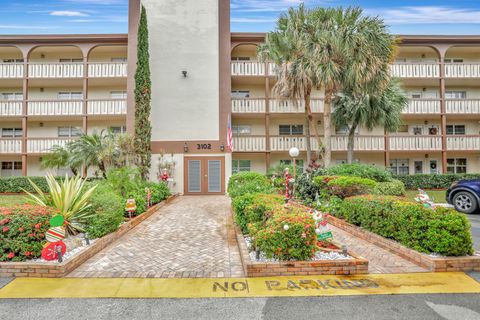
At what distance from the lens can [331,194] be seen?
10211 millimetres

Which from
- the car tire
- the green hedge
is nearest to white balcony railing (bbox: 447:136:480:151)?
the green hedge

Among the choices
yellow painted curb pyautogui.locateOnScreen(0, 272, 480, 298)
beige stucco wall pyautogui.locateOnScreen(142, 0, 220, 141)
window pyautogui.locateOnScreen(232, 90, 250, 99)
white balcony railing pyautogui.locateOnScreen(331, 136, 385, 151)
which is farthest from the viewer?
window pyautogui.locateOnScreen(232, 90, 250, 99)

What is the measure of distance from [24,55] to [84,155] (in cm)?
1078

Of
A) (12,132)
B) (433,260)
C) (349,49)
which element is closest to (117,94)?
(12,132)

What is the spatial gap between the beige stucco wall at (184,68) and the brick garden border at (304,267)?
13038 mm

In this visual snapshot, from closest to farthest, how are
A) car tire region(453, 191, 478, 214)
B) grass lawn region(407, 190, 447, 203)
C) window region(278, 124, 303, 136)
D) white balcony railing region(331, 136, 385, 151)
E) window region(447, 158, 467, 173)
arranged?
1. car tire region(453, 191, 478, 214)
2. grass lawn region(407, 190, 447, 203)
3. white balcony railing region(331, 136, 385, 151)
4. window region(447, 158, 467, 173)
5. window region(278, 124, 303, 136)

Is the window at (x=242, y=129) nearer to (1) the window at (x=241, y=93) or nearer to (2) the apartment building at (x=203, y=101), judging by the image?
(2) the apartment building at (x=203, y=101)

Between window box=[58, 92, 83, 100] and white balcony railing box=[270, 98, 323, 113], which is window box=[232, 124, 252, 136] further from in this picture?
window box=[58, 92, 83, 100]

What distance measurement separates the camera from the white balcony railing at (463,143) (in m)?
18.3

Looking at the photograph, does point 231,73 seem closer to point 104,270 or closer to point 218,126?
point 218,126

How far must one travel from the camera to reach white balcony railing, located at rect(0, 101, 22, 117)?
18.4 m

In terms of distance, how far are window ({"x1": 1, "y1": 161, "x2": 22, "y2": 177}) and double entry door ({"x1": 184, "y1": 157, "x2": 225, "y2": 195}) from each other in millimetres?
13249

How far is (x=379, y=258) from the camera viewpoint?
5.50m

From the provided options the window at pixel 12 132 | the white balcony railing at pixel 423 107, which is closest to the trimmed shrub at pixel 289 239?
the white balcony railing at pixel 423 107
